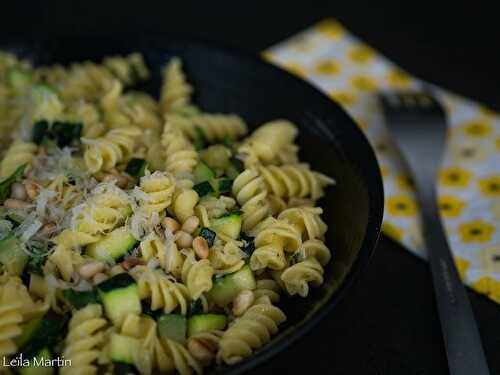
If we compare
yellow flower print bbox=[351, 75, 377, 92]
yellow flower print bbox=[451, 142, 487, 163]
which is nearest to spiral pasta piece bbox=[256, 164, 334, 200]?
yellow flower print bbox=[451, 142, 487, 163]

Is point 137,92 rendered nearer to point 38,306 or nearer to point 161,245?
point 161,245

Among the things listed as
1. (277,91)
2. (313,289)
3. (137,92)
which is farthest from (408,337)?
(137,92)

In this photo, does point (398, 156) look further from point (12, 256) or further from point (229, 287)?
point (12, 256)

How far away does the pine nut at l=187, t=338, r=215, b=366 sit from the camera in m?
1.67

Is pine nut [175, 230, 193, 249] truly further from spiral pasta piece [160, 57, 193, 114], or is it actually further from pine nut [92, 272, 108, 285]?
spiral pasta piece [160, 57, 193, 114]

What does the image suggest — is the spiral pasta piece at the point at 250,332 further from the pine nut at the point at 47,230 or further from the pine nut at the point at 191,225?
the pine nut at the point at 47,230

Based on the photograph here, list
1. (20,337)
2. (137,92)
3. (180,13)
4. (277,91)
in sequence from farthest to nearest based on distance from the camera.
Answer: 1. (180,13)
2. (137,92)
3. (277,91)
4. (20,337)

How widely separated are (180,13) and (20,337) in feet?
8.22

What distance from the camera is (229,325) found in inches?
70.5

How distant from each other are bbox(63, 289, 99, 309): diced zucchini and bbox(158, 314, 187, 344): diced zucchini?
178 millimetres

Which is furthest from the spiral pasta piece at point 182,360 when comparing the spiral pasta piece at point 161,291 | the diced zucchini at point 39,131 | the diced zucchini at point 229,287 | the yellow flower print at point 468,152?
the yellow flower print at point 468,152

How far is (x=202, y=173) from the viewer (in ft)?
7.08

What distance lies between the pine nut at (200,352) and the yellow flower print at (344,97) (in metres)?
1.63

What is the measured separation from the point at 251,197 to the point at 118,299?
1.89ft
